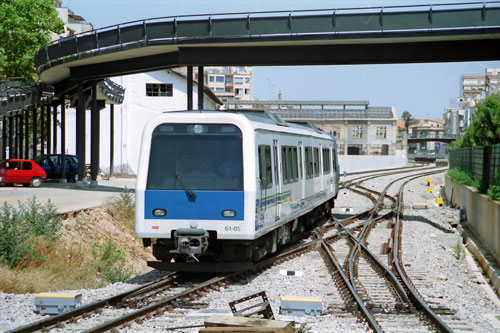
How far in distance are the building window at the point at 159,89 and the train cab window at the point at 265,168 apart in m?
37.1

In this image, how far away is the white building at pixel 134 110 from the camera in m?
46.6

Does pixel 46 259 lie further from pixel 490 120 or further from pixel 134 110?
pixel 134 110

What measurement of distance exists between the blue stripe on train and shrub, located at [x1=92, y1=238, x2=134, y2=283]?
246 cm

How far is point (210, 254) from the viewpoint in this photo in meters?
11.3

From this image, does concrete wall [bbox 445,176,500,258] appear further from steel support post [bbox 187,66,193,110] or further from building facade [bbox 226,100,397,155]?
building facade [bbox 226,100,397,155]

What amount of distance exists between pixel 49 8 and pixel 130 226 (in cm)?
2623

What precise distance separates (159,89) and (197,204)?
126 ft

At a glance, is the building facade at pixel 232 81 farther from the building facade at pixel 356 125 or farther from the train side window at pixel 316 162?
the train side window at pixel 316 162

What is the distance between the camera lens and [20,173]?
98.8ft

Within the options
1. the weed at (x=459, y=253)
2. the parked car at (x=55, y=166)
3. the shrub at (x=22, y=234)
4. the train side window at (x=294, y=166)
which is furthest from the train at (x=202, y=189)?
the parked car at (x=55, y=166)

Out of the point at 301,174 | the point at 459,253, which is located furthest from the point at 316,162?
the point at 459,253

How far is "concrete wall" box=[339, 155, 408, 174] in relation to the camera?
190 ft

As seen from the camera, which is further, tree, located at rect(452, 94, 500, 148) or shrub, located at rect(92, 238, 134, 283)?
tree, located at rect(452, 94, 500, 148)

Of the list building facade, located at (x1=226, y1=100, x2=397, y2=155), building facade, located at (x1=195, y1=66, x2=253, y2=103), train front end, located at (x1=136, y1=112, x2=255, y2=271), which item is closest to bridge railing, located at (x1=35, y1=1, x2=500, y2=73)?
train front end, located at (x1=136, y1=112, x2=255, y2=271)
